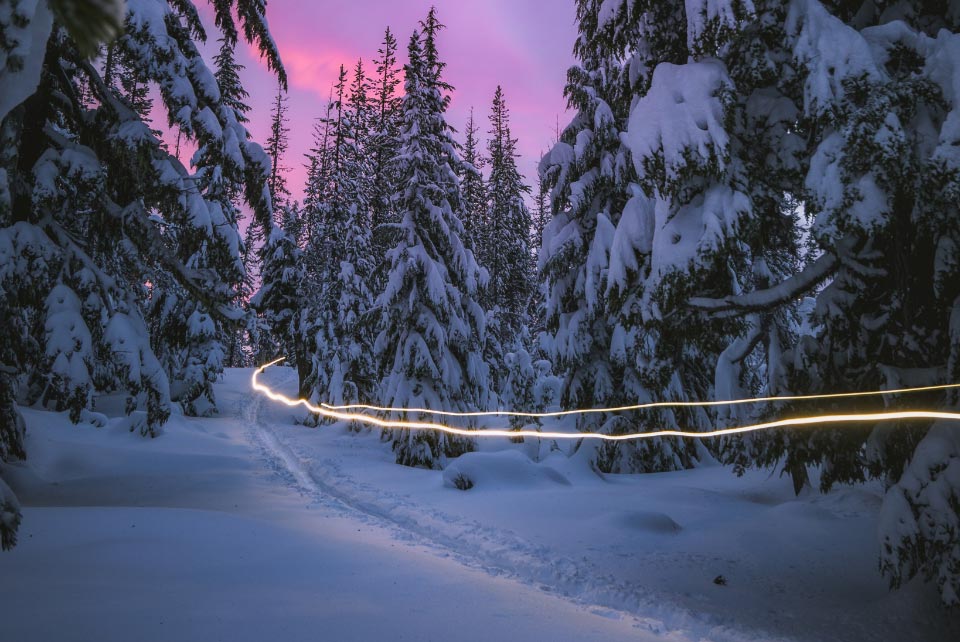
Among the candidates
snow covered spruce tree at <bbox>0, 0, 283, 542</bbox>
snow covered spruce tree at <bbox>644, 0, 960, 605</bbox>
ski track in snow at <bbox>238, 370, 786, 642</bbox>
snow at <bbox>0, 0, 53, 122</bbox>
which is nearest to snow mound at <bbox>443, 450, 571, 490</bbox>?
ski track in snow at <bbox>238, 370, 786, 642</bbox>

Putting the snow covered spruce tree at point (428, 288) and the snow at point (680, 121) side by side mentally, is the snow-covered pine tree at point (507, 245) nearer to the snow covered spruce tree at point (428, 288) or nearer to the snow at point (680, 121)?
the snow covered spruce tree at point (428, 288)

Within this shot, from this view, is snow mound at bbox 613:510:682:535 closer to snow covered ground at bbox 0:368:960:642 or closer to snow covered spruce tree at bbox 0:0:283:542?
snow covered ground at bbox 0:368:960:642

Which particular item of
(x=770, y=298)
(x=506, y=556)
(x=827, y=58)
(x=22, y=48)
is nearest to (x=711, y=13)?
(x=827, y=58)

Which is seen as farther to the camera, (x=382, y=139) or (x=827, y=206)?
(x=382, y=139)

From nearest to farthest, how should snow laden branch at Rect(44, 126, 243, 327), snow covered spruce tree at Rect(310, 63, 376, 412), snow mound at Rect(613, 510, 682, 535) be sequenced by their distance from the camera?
snow laden branch at Rect(44, 126, 243, 327)
snow mound at Rect(613, 510, 682, 535)
snow covered spruce tree at Rect(310, 63, 376, 412)

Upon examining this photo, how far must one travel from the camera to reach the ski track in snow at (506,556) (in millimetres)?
5441

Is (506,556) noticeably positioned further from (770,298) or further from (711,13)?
(711,13)

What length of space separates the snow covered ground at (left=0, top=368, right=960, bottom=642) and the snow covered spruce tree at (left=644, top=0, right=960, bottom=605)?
1.63 metres

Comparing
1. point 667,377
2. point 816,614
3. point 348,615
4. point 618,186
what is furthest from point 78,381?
point 618,186

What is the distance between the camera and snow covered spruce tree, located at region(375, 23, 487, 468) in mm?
16281

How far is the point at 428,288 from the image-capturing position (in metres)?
16.2

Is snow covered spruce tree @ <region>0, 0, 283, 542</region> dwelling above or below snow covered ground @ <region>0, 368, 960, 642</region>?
above

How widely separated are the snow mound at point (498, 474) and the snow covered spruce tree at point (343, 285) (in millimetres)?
13684

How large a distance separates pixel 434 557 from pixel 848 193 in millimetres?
5999
